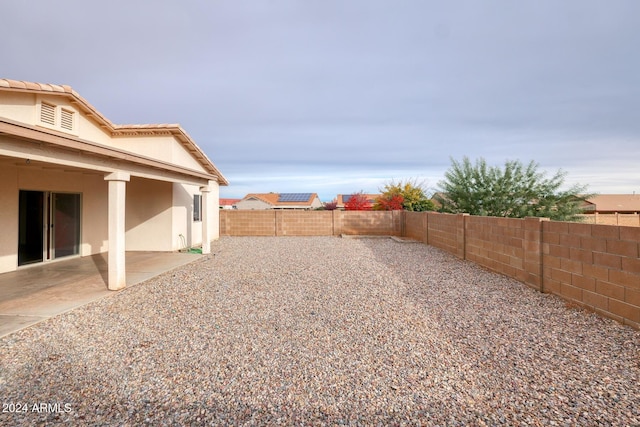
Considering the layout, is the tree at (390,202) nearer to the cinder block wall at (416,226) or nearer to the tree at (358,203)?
the tree at (358,203)

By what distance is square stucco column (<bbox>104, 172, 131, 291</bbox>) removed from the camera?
20.6ft

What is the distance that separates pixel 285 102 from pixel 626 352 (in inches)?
605

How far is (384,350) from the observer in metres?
3.74

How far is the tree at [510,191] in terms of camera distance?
11789 mm

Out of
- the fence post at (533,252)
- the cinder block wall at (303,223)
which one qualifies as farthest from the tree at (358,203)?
the fence post at (533,252)

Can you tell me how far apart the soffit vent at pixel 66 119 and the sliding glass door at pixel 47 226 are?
2.13 m

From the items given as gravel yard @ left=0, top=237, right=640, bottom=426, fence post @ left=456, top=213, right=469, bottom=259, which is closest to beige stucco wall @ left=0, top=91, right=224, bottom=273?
gravel yard @ left=0, top=237, right=640, bottom=426

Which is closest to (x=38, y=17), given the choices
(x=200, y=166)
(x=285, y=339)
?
(x=200, y=166)

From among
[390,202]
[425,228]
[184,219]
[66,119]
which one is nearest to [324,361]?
[184,219]

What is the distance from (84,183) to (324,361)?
35.1ft

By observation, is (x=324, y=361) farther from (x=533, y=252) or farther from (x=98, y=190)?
(x=98, y=190)

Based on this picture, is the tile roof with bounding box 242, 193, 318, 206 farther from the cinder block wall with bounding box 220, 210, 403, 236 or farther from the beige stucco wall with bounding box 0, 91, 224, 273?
the beige stucco wall with bounding box 0, 91, 224, 273

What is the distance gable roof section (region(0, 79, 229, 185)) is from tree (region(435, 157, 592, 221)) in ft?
37.1

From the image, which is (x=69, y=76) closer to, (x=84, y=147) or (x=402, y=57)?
(x=84, y=147)
